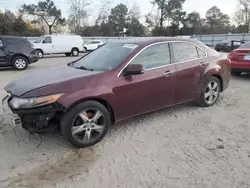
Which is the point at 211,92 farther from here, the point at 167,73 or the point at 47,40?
the point at 47,40

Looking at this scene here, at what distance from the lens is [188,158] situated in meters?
3.00

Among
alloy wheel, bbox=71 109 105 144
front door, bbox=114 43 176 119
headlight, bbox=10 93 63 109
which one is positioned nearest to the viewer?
headlight, bbox=10 93 63 109

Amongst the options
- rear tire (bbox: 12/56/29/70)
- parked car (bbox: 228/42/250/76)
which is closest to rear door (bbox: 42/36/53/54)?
rear tire (bbox: 12/56/29/70)

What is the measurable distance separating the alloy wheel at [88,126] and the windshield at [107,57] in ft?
2.52

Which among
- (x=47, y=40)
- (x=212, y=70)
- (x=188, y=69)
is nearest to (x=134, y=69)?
(x=188, y=69)

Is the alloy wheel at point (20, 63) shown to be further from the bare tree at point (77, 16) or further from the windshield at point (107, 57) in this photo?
the bare tree at point (77, 16)

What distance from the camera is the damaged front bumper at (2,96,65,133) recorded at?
9.78ft

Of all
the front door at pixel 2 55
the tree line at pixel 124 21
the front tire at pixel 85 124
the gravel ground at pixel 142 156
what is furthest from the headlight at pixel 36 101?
the tree line at pixel 124 21

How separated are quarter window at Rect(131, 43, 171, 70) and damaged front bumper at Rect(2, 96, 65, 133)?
1.43 meters

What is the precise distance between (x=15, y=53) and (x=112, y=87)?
8.88 meters

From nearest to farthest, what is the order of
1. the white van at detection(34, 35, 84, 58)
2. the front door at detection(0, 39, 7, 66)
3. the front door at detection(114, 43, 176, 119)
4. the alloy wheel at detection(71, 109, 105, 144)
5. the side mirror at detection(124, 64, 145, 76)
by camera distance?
the alloy wheel at detection(71, 109, 105, 144) < the side mirror at detection(124, 64, 145, 76) < the front door at detection(114, 43, 176, 119) < the front door at detection(0, 39, 7, 66) < the white van at detection(34, 35, 84, 58)

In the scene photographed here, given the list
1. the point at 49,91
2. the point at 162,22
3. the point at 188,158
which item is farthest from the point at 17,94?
the point at 162,22

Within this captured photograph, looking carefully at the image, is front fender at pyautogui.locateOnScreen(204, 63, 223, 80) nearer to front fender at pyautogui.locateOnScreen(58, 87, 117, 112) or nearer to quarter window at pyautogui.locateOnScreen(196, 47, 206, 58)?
quarter window at pyautogui.locateOnScreen(196, 47, 206, 58)

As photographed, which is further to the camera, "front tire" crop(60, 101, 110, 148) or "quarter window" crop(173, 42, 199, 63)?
"quarter window" crop(173, 42, 199, 63)
